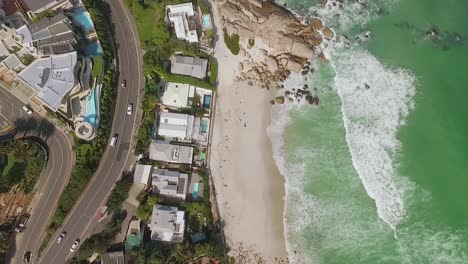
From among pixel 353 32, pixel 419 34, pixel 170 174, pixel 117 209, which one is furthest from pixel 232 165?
pixel 419 34

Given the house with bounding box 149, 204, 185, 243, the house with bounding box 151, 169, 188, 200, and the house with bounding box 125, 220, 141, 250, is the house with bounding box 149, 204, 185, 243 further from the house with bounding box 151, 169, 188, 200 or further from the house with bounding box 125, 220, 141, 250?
the house with bounding box 151, 169, 188, 200

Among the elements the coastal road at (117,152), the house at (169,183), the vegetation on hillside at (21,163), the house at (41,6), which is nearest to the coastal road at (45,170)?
the vegetation on hillside at (21,163)

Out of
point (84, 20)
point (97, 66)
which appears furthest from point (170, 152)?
point (84, 20)

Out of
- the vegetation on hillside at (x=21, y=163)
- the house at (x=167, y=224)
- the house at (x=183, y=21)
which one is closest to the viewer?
the vegetation on hillside at (x=21, y=163)

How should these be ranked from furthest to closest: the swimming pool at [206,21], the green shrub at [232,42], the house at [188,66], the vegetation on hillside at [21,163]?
the green shrub at [232,42] < the swimming pool at [206,21] < the house at [188,66] < the vegetation on hillside at [21,163]

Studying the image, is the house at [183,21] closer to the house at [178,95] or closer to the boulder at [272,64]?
the house at [178,95]

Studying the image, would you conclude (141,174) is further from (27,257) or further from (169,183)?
(27,257)
